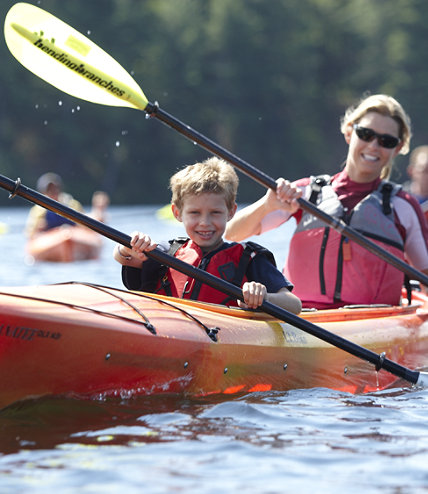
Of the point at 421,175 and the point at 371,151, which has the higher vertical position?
the point at 421,175

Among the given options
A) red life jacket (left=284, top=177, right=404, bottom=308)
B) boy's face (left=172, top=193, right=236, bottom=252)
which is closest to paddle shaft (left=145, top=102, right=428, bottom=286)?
A: red life jacket (left=284, top=177, right=404, bottom=308)

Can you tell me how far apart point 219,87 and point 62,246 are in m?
23.2

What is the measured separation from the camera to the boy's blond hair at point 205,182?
4.02m

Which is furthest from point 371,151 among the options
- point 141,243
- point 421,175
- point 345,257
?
point 421,175

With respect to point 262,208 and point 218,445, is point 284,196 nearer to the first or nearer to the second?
point 262,208

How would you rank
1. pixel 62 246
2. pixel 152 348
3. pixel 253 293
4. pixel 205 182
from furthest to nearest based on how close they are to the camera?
pixel 62 246 < pixel 205 182 < pixel 253 293 < pixel 152 348

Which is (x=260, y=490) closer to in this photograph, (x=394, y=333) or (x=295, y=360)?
(x=295, y=360)

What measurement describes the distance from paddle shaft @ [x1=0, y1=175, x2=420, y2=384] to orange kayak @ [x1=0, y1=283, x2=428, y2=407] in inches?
4.9

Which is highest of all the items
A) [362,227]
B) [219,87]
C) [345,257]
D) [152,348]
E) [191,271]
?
[219,87]

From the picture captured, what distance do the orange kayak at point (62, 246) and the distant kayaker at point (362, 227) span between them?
8220 mm

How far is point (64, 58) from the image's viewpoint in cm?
446

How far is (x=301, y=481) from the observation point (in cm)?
291

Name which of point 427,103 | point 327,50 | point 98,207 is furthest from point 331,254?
point 327,50

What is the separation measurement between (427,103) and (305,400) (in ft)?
115
